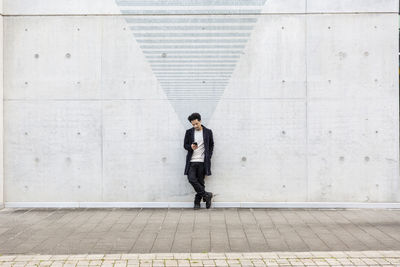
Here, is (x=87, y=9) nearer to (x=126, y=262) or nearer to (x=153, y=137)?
(x=153, y=137)

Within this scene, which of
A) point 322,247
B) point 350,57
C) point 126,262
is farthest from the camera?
point 350,57

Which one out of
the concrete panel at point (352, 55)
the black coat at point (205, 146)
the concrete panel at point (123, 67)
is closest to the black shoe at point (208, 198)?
the black coat at point (205, 146)

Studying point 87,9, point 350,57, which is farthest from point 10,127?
point 350,57

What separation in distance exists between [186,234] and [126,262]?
143cm

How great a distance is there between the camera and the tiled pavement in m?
5.13

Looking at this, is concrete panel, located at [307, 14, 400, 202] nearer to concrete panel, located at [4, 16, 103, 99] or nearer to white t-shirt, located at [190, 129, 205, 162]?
white t-shirt, located at [190, 129, 205, 162]

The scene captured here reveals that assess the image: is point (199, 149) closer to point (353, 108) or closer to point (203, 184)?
point (203, 184)

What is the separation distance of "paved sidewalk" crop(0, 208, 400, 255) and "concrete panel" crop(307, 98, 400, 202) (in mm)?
430

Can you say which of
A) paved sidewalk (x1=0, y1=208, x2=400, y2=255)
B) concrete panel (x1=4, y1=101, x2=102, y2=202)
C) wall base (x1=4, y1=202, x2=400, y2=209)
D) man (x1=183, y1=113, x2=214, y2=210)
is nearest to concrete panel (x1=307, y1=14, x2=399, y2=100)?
wall base (x1=4, y1=202, x2=400, y2=209)

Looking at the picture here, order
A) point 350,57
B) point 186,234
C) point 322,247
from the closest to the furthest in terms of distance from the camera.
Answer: point 322,247 → point 186,234 → point 350,57

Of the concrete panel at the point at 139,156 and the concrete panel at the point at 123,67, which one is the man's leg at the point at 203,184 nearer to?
the concrete panel at the point at 139,156

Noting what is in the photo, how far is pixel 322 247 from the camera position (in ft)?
18.3

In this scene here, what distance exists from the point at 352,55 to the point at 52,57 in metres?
5.91

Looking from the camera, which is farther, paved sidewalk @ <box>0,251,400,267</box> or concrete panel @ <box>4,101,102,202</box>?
concrete panel @ <box>4,101,102,202</box>
